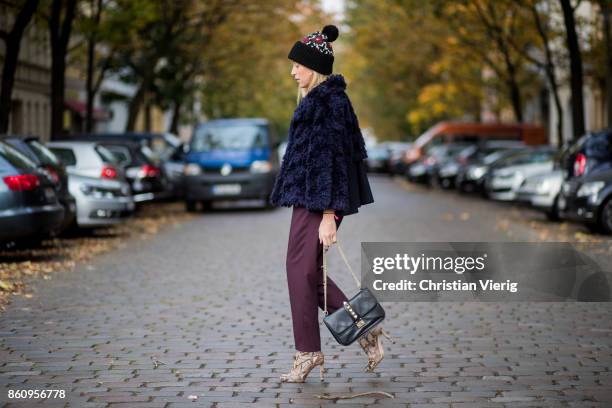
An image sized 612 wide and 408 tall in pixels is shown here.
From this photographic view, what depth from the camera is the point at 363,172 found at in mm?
7035

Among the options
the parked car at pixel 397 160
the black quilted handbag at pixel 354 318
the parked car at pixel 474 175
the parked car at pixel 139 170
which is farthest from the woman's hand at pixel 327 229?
the parked car at pixel 397 160

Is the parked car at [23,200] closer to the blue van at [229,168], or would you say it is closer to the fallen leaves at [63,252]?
the fallen leaves at [63,252]

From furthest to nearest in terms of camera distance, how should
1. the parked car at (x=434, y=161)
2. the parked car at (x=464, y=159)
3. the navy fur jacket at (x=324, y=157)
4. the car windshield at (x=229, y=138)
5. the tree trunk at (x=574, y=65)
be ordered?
the parked car at (x=434, y=161) < the parked car at (x=464, y=159) < the car windshield at (x=229, y=138) < the tree trunk at (x=574, y=65) < the navy fur jacket at (x=324, y=157)

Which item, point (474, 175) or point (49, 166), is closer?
point (49, 166)

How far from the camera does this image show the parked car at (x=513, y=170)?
28.5m

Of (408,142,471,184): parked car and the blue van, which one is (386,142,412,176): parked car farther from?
the blue van

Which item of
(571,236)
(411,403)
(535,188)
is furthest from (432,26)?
(411,403)

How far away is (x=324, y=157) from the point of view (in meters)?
6.86

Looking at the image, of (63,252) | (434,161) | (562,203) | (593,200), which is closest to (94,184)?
(63,252)

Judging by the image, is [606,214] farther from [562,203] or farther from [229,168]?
[229,168]

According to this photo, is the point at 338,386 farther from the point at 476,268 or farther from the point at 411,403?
the point at 476,268

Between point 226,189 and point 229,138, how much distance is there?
1294mm

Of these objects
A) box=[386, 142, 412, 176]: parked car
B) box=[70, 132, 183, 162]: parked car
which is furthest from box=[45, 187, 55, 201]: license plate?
box=[386, 142, 412, 176]: parked car

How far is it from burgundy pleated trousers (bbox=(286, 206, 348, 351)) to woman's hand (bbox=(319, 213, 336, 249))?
9cm
